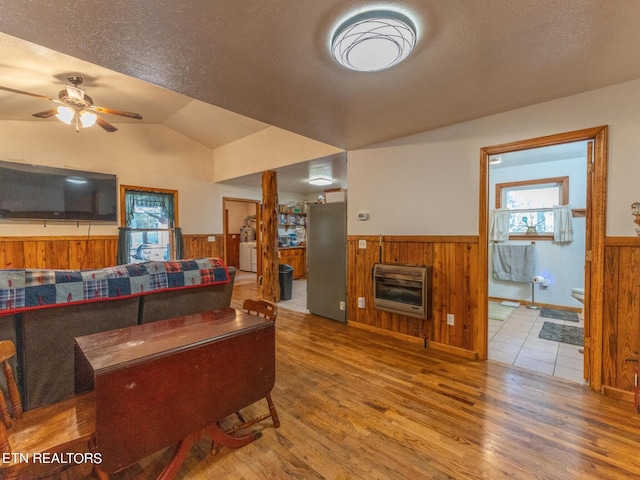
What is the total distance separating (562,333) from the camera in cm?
323

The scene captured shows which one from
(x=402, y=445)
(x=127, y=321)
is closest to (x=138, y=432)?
(x=127, y=321)

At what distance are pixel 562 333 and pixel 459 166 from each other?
2.38m

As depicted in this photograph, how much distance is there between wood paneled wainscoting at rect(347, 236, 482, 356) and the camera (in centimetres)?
271

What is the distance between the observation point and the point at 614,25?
1.40 meters

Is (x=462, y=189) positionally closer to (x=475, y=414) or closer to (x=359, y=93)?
(x=359, y=93)

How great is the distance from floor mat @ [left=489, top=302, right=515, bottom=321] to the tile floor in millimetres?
151

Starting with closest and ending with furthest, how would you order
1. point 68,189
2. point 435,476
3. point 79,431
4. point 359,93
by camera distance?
point 79,431, point 435,476, point 359,93, point 68,189

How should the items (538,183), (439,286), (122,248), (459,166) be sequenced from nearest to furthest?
(459,166) < (439,286) < (538,183) < (122,248)

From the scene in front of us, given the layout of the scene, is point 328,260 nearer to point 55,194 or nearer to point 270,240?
point 270,240

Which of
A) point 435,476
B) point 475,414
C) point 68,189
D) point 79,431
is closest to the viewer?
point 79,431

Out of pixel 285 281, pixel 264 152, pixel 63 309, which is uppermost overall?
pixel 264 152

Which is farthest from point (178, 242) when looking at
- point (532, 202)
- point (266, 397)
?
point (532, 202)

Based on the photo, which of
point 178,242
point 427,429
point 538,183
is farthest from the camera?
point 178,242

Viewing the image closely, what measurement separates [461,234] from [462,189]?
448 mm
